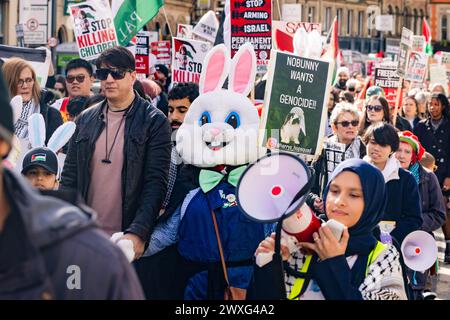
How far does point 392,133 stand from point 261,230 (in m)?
2.01

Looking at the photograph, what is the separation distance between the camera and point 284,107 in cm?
597

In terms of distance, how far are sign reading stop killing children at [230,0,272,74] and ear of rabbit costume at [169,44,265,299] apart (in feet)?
14.9

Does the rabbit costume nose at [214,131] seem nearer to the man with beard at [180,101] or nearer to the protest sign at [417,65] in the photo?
the man with beard at [180,101]

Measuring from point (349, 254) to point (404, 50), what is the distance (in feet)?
33.1

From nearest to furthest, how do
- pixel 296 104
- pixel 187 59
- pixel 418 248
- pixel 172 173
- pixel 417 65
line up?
pixel 418 248 < pixel 172 173 < pixel 296 104 < pixel 187 59 < pixel 417 65

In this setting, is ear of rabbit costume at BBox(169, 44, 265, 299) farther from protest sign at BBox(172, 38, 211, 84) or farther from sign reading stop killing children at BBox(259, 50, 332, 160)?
protest sign at BBox(172, 38, 211, 84)

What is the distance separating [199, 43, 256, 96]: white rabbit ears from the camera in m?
5.52

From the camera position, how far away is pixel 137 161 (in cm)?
498

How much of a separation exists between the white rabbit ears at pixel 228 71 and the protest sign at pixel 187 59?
5670 mm

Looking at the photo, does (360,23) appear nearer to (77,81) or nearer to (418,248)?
(77,81)

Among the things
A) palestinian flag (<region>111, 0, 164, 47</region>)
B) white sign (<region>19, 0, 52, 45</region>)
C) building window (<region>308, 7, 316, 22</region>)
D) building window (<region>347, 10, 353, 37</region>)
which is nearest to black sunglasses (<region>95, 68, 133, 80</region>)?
palestinian flag (<region>111, 0, 164, 47</region>)

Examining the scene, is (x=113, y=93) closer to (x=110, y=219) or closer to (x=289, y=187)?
(x=110, y=219)

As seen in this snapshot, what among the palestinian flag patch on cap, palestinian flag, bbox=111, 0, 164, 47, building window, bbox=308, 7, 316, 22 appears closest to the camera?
the palestinian flag patch on cap

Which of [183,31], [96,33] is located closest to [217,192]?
[96,33]
